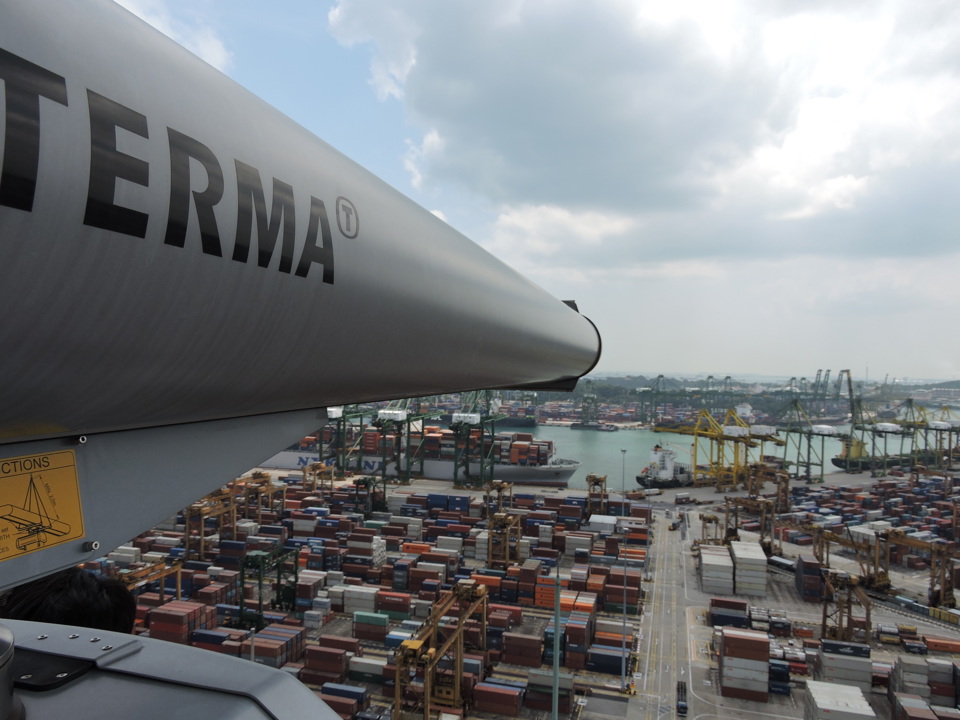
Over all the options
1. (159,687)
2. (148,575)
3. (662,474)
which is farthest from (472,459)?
(159,687)

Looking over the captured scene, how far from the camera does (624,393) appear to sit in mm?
142875

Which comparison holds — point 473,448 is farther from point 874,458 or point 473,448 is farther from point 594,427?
point 594,427

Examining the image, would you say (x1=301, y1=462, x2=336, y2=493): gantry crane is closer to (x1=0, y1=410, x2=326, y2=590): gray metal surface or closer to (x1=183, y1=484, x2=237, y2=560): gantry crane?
(x1=183, y1=484, x2=237, y2=560): gantry crane

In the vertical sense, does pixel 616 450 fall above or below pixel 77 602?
below

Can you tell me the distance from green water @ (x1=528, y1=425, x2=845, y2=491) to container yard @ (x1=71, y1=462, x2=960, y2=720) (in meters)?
19.1

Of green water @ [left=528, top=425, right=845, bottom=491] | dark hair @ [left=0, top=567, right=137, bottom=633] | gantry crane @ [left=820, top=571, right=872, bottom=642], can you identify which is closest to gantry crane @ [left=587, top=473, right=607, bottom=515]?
green water @ [left=528, top=425, right=845, bottom=491]

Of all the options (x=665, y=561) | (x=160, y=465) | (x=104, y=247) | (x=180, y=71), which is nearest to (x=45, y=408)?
(x=104, y=247)

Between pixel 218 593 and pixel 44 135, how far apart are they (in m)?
23.5

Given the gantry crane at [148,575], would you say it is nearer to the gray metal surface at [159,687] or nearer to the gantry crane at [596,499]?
the gray metal surface at [159,687]

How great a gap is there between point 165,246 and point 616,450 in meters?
76.3

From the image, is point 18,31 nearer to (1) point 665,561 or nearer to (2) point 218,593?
(2) point 218,593

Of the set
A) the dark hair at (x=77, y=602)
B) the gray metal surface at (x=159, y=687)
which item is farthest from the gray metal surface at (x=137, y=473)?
the dark hair at (x=77, y=602)

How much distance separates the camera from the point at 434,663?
46.8 ft

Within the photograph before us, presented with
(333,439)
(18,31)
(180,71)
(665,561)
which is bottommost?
(665,561)
